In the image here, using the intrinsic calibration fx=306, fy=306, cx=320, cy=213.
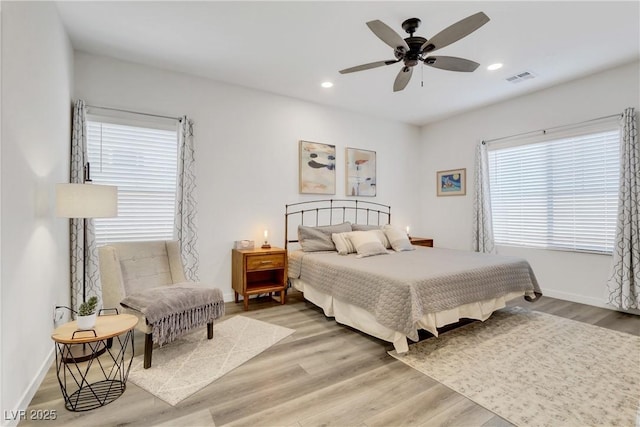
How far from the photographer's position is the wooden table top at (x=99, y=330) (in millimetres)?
1822

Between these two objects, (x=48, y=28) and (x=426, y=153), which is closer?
(x=48, y=28)

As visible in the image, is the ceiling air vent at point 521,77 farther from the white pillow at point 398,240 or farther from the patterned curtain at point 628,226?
the white pillow at point 398,240

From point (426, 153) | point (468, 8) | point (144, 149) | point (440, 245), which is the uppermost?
point (468, 8)

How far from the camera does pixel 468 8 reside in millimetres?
2611

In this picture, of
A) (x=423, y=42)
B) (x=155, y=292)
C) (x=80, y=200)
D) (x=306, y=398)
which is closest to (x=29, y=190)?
(x=80, y=200)

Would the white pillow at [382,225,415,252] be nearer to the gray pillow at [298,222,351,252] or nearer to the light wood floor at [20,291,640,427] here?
the gray pillow at [298,222,351,252]

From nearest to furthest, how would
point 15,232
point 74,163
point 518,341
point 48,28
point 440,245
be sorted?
1. point 15,232
2. point 48,28
3. point 518,341
4. point 74,163
5. point 440,245

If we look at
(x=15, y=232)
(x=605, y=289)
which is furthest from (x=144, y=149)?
(x=605, y=289)

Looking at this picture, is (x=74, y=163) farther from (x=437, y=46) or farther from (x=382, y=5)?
(x=437, y=46)

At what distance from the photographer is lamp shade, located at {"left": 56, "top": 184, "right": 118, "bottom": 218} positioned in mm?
2207

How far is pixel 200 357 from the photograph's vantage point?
101 inches

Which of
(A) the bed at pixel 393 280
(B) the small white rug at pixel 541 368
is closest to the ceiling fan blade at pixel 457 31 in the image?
(A) the bed at pixel 393 280

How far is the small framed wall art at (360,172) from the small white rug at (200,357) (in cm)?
284

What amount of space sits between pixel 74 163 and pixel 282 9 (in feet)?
8.32
